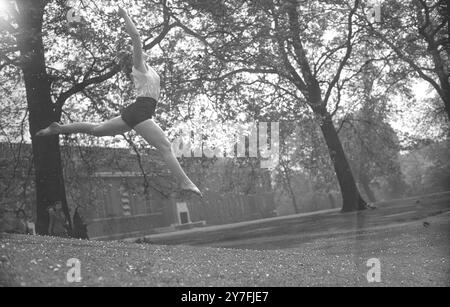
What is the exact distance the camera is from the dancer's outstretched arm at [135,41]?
787 cm

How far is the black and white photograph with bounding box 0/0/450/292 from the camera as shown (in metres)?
7.47

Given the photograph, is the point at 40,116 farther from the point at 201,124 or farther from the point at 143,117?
the point at 143,117

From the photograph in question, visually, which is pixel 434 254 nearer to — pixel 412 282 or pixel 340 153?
pixel 412 282

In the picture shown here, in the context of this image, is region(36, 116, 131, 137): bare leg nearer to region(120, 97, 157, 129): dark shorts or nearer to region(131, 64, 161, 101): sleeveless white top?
region(120, 97, 157, 129): dark shorts

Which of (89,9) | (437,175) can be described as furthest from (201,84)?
(437,175)

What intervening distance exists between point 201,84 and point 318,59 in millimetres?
12202

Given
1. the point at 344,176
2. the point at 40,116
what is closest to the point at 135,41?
the point at 40,116

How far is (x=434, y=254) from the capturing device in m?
10.7

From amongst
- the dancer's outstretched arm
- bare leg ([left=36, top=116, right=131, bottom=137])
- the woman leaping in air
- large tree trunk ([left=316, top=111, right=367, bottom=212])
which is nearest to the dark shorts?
the woman leaping in air

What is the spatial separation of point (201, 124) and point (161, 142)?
16.1 m

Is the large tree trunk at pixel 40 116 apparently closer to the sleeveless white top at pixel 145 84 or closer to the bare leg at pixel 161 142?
the sleeveless white top at pixel 145 84

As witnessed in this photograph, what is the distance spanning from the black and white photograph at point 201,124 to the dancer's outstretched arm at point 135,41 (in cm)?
2

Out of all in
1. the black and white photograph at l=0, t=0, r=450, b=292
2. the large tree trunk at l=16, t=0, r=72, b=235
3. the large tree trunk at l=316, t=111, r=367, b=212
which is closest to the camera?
the black and white photograph at l=0, t=0, r=450, b=292

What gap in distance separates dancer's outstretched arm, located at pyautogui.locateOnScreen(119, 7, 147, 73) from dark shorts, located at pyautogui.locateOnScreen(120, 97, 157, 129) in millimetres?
495
